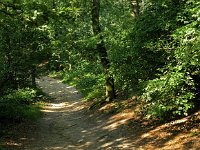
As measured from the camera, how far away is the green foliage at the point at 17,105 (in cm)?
1412

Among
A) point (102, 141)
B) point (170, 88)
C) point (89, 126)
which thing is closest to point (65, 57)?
point (89, 126)

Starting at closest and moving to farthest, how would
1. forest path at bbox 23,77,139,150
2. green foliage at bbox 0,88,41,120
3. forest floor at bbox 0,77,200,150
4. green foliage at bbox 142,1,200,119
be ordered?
green foliage at bbox 142,1,200,119 → forest floor at bbox 0,77,200,150 → forest path at bbox 23,77,139,150 → green foliage at bbox 0,88,41,120

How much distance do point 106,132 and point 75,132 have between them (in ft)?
5.70

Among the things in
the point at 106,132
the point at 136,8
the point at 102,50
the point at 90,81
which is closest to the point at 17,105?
the point at 106,132

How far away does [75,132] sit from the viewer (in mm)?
15070

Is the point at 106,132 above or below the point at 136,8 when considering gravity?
below

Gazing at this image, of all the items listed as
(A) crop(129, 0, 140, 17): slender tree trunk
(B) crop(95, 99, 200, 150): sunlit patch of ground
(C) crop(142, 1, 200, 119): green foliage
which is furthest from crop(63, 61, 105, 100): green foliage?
(C) crop(142, 1, 200, 119): green foliage

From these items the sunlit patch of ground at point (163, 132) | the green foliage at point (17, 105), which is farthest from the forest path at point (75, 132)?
the green foliage at point (17, 105)

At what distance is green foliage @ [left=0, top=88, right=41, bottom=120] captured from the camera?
46.3ft

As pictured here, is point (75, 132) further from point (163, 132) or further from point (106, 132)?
point (163, 132)

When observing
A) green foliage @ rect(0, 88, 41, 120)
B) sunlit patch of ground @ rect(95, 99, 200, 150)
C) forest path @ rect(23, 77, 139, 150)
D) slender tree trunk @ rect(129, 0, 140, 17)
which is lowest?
forest path @ rect(23, 77, 139, 150)

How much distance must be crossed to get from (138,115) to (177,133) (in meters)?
3.64

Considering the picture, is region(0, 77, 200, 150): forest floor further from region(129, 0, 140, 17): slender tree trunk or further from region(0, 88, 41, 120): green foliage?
region(129, 0, 140, 17): slender tree trunk

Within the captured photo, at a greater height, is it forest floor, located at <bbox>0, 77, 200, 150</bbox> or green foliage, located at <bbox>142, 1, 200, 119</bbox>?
green foliage, located at <bbox>142, 1, 200, 119</bbox>
